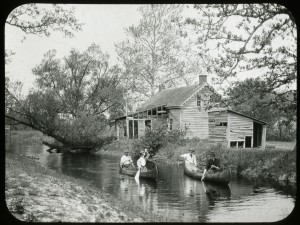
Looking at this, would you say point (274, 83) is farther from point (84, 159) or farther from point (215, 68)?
point (84, 159)

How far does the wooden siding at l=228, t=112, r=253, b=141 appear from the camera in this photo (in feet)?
48.8

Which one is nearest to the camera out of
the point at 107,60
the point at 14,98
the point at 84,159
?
the point at 14,98

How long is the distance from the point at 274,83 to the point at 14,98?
7.51m

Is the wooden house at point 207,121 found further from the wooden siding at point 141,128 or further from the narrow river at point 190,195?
the narrow river at point 190,195

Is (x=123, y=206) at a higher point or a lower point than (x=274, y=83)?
lower

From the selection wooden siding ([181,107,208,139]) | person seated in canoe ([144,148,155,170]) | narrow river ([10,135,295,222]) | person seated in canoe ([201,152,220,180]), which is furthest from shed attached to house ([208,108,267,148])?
person seated in canoe ([144,148,155,170])

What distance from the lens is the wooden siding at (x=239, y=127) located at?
1488 cm

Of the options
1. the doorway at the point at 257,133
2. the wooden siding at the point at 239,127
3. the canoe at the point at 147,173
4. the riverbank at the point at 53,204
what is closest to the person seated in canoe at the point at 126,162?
the canoe at the point at 147,173

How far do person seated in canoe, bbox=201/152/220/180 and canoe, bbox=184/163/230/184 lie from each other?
193 mm

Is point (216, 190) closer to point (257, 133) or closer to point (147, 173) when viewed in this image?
point (257, 133)

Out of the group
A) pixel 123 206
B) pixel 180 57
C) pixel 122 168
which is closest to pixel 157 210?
pixel 123 206

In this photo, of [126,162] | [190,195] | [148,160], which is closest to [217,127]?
[190,195]

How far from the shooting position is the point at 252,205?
11.2 m

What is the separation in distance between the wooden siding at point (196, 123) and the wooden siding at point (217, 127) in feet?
1.07
